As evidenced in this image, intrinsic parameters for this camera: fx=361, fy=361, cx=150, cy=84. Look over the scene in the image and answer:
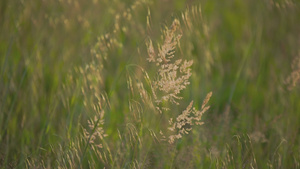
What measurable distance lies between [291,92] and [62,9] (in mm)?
1406

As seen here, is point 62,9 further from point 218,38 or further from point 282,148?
point 282,148

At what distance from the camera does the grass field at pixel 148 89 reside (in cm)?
129

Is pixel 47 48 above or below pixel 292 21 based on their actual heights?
below

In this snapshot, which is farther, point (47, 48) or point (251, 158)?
point (47, 48)

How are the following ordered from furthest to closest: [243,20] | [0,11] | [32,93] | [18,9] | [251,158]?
[243,20] → [0,11] → [32,93] → [18,9] → [251,158]

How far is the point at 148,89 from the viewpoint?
1.78m

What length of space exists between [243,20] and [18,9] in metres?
1.86

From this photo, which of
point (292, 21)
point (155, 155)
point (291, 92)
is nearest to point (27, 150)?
point (155, 155)

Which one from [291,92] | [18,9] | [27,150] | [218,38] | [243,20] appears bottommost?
[27,150]

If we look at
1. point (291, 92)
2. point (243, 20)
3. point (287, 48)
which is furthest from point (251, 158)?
point (243, 20)

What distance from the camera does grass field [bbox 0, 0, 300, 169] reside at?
129 centimetres

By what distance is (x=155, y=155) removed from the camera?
1.42 m

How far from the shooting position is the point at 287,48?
7.99 ft

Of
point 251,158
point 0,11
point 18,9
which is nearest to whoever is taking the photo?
point 251,158
